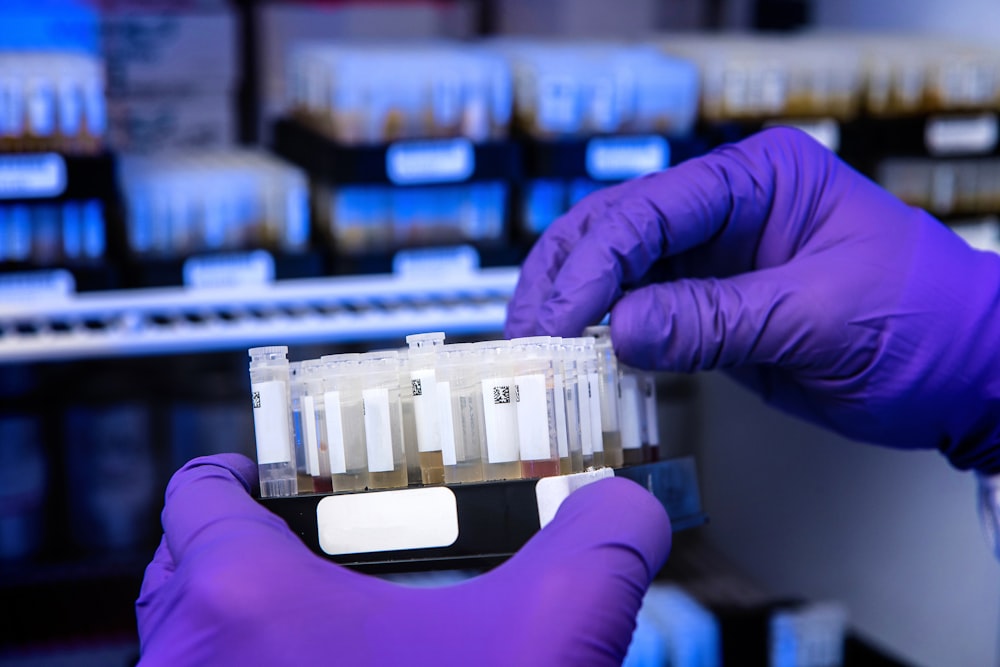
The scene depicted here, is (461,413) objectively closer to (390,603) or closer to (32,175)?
(390,603)

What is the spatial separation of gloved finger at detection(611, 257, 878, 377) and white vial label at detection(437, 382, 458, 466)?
0.21m

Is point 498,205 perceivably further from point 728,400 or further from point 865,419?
point 728,400

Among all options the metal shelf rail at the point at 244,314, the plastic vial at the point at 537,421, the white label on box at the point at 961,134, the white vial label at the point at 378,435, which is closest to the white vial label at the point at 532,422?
the plastic vial at the point at 537,421

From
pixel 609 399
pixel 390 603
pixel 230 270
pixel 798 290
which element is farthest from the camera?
pixel 230 270

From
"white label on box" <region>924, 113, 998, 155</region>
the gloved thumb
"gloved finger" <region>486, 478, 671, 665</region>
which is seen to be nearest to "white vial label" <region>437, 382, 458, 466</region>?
→ "gloved finger" <region>486, 478, 671, 665</region>

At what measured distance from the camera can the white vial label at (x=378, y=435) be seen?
2.78 feet

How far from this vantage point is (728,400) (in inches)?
87.2

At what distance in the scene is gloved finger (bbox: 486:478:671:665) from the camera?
0.69 m

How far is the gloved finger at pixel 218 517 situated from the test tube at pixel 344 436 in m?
0.07

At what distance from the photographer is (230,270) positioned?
1521mm

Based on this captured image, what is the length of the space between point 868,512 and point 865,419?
908 mm

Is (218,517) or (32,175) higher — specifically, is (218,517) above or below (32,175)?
below

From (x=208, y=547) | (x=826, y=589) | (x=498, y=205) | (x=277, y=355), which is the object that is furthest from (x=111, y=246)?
(x=826, y=589)

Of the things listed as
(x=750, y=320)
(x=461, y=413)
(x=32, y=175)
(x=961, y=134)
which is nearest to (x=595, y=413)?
(x=461, y=413)
